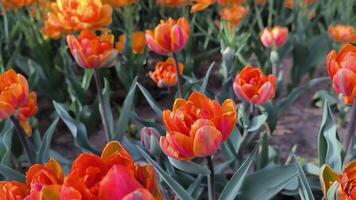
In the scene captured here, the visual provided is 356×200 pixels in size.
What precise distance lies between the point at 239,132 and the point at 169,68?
13.6 inches

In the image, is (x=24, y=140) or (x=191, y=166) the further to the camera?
(x=24, y=140)

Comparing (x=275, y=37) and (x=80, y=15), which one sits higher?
(x=80, y=15)

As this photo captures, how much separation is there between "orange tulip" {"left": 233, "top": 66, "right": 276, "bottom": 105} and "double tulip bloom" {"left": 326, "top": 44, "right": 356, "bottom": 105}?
202 mm

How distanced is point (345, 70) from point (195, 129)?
0.37 metres

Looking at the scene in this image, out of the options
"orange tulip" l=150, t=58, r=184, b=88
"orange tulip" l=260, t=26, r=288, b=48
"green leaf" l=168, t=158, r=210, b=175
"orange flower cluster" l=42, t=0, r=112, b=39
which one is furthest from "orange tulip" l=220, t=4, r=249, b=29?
"green leaf" l=168, t=158, r=210, b=175

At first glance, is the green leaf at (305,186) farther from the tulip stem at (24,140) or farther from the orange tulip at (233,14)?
the orange tulip at (233,14)

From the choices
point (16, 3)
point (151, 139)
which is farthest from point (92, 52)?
point (16, 3)

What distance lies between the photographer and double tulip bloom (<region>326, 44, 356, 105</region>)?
990 millimetres

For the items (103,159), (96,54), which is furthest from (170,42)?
(103,159)

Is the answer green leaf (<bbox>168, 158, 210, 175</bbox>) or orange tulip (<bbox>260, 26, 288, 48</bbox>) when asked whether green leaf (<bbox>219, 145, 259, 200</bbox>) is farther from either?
orange tulip (<bbox>260, 26, 288, 48</bbox>)

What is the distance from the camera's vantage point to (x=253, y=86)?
122cm

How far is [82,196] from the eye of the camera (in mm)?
635

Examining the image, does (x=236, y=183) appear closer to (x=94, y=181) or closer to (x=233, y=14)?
(x=94, y=181)

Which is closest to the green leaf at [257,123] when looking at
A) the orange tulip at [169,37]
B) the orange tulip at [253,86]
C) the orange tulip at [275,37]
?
the orange tulip at [253,86]
